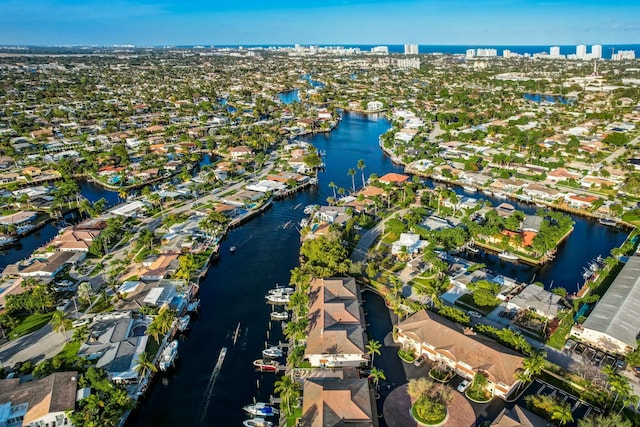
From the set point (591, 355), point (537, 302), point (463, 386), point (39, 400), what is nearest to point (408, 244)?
point (537, 302)

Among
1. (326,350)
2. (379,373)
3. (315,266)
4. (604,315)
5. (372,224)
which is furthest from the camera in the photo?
(372,224)

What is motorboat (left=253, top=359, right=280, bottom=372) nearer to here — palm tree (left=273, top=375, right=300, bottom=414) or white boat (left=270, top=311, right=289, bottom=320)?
palm tree (left=273, top=375, right=300, bottom=414)

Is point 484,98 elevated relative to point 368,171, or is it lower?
elevated

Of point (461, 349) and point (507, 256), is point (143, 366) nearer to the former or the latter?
point (461, 349)

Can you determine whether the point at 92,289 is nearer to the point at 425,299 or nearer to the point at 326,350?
the point at 326,350

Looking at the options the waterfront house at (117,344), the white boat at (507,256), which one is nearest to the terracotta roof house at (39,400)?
the waterfront house at (117,344)

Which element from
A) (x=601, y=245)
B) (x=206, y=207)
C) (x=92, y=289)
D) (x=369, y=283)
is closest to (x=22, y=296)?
(x=92, y=289)

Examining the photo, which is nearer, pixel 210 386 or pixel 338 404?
pixel 338 404

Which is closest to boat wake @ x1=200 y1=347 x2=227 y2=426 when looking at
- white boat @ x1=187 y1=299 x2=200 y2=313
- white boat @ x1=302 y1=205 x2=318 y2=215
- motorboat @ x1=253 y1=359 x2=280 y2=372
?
motorboat @ x1=253 y1=359 x2=280 y2=372

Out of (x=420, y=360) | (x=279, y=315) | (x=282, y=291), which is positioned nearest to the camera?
(x=420, y=360)
